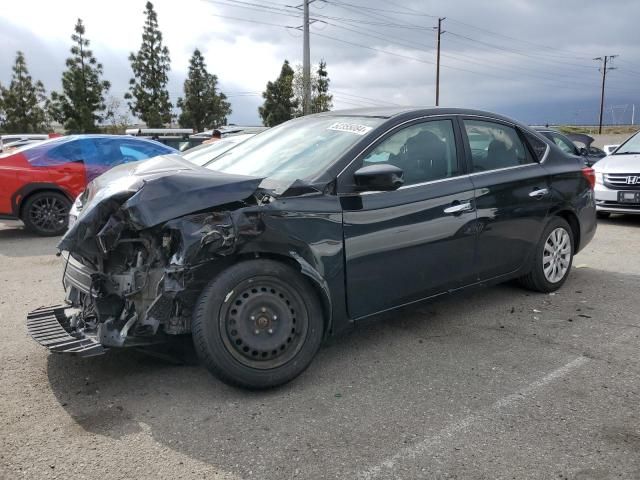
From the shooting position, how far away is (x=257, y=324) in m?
3.19

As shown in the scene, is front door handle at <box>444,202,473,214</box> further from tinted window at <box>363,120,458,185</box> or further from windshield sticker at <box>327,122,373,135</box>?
→ windshield sticker at <box>327,122,373,135</box>

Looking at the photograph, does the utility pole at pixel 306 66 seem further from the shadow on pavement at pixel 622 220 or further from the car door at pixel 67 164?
the car door at pixel 67 164

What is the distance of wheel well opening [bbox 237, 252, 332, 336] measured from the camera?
325 cm

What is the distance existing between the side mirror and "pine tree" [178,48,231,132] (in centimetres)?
4980

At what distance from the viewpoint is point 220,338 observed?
10.1ft

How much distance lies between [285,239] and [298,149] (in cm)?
98

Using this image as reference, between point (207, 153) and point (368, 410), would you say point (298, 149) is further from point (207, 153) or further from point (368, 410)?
point (368, 410)

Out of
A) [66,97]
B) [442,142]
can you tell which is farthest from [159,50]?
[442,142]

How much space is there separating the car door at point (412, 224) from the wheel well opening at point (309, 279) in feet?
0.57

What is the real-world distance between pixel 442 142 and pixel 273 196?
5.21 feet

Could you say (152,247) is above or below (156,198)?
below

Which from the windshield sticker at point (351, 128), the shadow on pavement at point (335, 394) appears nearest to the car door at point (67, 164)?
A: the shadow on pavement at point (335, 394)

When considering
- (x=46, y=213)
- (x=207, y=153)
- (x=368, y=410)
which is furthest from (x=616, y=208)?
Result: (x=46, y=213)

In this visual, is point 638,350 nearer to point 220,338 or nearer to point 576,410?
point 576,410
